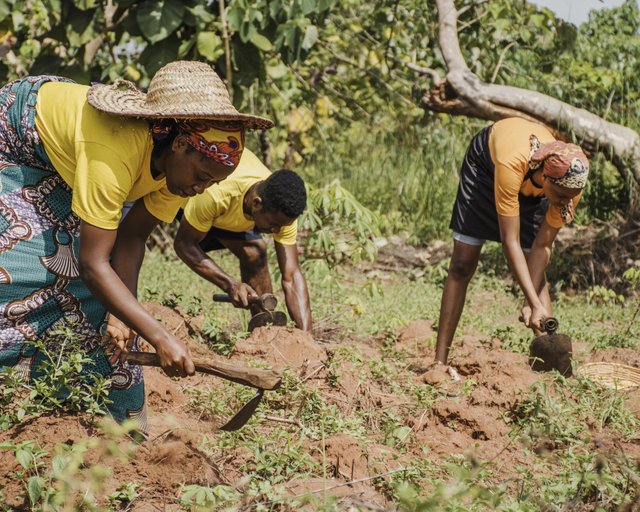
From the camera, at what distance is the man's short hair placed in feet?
13.5

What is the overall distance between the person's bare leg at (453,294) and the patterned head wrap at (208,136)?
2153mm

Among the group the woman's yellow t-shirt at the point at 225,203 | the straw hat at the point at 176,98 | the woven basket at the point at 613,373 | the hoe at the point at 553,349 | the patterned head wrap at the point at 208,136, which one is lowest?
the woven basket at the point at 613,373

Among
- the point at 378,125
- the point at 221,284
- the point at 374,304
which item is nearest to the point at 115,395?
the point at 221,284

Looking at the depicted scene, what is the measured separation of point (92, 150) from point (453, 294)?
255 cm

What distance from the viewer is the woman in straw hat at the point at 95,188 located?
2467 mm

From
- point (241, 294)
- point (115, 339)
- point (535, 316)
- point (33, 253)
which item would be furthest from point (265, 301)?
point (33, 253)

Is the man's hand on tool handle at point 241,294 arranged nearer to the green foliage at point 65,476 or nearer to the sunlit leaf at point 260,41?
the green foliage at point 65,476

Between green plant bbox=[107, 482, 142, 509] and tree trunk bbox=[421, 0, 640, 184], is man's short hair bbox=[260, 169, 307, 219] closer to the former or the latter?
green plant bbox=[107, 482, 142, 509]

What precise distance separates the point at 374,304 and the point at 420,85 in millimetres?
2948

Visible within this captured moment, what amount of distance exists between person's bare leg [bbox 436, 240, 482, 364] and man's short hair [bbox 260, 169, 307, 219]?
0.91m

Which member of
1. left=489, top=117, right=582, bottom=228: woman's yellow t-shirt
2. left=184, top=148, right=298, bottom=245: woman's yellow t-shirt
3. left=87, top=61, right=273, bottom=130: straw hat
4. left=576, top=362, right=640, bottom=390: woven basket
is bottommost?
left=576, top=362, right=640, bottom=390: woven basket

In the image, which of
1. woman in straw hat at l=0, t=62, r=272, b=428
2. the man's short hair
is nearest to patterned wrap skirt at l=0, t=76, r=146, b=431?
woman in straw hat at l=0, t=62, r=272, b=428

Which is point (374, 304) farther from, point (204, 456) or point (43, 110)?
point (43, 110)

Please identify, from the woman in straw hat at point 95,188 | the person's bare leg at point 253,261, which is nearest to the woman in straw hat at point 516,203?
the person's bare leg at point 253,261
